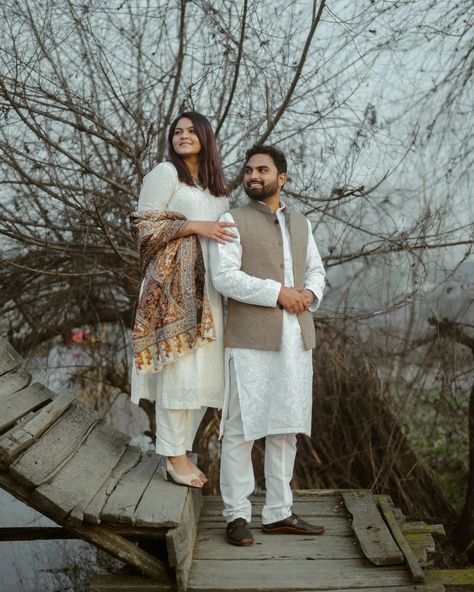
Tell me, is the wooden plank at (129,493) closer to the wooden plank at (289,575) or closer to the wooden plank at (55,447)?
the wooden plank at (55,447)

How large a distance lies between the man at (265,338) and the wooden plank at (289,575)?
0.73ft

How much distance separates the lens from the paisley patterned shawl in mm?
3238

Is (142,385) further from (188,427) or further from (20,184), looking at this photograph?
(20,184)

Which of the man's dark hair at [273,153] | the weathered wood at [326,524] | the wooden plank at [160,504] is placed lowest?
the weathered wood at [326,524]

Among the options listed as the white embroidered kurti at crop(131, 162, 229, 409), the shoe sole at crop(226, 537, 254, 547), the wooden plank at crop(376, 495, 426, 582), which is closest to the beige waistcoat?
the white embroidered kurti at crop(131, 162, 229, 409)

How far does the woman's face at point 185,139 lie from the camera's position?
130 inches

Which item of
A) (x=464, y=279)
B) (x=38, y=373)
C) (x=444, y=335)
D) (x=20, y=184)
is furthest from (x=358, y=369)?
(x=20, y=184)

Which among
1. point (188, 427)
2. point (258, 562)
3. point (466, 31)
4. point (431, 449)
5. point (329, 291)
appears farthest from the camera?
point (431, 449)

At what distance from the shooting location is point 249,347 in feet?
10.5

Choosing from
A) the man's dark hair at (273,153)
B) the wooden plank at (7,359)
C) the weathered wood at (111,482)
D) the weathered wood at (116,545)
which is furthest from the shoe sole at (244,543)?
the man's dark hair at (273,153)

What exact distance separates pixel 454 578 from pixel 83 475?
162 cm

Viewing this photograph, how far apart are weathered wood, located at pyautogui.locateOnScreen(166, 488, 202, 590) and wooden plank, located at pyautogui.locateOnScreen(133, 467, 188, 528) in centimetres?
3

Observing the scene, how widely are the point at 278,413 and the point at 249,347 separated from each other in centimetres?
31

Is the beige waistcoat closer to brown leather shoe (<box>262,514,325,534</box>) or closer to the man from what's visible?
the man
